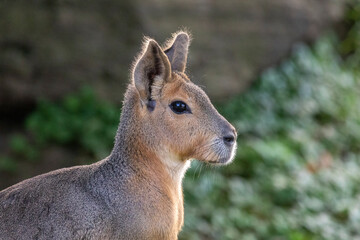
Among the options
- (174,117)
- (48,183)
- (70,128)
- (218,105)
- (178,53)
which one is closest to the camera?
(48,183)

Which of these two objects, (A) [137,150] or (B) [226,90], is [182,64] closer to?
(A) [137,150]

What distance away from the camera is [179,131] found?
4191 mm

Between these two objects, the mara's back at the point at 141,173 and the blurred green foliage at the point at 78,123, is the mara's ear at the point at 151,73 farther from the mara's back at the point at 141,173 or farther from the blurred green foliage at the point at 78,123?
the blurred green foliage at the point at 78,123

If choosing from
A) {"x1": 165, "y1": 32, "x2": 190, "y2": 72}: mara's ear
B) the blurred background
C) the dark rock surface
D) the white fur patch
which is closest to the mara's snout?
the white fur patch

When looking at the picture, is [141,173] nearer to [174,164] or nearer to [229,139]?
[174,164]

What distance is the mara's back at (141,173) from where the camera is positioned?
398 cm

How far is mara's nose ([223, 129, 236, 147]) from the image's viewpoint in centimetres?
423

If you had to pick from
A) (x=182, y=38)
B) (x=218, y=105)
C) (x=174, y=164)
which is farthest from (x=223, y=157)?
(x=218, y=105)

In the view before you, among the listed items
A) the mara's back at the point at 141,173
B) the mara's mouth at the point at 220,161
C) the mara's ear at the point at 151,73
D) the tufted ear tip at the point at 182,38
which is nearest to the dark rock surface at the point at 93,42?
the tufted ear tip at the point at 182,38

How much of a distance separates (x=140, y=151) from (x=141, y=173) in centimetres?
14

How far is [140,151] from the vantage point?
14.0 ft

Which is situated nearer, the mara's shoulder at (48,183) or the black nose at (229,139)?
the mara's shoulder at (48,183)

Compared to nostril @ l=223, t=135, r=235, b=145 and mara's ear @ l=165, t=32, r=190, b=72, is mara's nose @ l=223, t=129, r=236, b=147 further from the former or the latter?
mara's ear @ l=165, t=32, r=190, b=72

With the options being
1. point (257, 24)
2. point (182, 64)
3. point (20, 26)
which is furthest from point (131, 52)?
point (182, 64)
